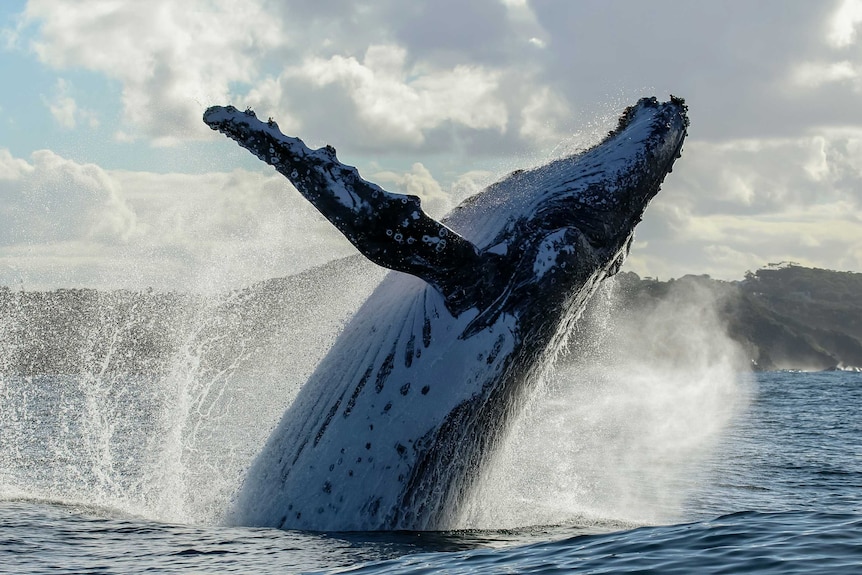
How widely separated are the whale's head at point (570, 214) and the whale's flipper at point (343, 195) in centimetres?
98

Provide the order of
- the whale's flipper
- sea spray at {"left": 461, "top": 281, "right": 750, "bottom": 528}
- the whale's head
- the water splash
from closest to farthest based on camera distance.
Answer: the whale's flipper → the whale's head → sea spray at {"left": 461, "top": 281, "right": 750, "bottom": 528} → the water splash

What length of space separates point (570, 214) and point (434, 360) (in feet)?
5.69

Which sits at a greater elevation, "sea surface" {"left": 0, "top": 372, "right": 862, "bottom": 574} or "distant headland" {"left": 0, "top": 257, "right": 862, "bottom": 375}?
"distant headland" {"left": 0, "top": 257, "right": 862, "bottom": 375}

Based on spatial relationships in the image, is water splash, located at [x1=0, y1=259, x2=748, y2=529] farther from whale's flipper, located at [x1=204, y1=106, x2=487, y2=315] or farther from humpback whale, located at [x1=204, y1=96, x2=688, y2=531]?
whale's flipper, located at [x1=204, y1=106, x2=487, y2=315]

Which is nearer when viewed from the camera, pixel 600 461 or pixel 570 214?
pixel 570 214

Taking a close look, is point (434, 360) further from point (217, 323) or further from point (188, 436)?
point (188, 436)

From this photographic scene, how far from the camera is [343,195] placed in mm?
6754

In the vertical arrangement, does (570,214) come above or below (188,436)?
above

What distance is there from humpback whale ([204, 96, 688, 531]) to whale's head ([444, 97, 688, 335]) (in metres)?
0.01

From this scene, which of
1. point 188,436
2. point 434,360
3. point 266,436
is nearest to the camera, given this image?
→ point 434,360

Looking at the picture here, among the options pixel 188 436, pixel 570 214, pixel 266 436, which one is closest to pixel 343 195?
pixel 570 214

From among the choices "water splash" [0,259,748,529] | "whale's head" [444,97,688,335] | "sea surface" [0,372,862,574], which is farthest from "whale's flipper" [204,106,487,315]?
"sea surface" [0,372,862,574]

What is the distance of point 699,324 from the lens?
188000 mm

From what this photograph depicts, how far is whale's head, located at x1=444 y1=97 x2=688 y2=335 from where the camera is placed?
782 cm
